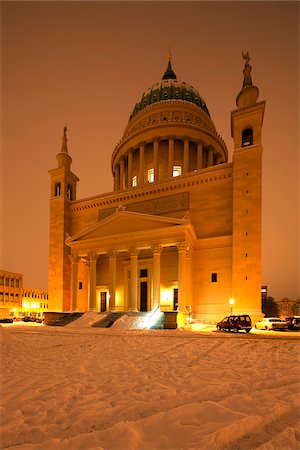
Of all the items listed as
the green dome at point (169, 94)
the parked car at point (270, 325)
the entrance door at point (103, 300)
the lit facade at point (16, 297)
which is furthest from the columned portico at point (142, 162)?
the lit facade at point (16, 297)

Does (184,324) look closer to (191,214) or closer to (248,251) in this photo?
(248,251)

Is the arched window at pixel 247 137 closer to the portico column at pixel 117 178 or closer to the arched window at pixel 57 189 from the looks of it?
the portico column at pixel 117 178

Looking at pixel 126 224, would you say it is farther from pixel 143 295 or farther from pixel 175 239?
pixel 143 295

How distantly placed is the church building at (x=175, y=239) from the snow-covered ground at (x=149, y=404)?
17221mm

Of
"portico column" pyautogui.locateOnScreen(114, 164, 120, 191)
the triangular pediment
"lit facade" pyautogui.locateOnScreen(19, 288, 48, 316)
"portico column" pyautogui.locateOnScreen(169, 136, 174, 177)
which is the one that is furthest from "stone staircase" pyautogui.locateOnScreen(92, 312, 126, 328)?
"lit facade" pyautogui.locateOnScreen(19, 288, 48, 316)

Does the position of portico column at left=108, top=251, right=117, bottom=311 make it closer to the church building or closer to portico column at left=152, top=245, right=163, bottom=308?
the church building

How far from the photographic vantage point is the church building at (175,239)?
26.6 metres

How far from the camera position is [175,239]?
26.0m

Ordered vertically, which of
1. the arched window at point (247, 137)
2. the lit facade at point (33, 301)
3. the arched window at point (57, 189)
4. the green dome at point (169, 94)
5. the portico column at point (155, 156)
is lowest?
the lit facade at point (33, 301)

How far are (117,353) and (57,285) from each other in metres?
29.1

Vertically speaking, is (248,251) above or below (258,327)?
above

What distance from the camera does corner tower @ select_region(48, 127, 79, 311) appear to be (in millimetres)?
36688

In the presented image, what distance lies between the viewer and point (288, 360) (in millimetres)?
8922

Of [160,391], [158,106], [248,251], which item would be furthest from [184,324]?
Result: [158,106]
